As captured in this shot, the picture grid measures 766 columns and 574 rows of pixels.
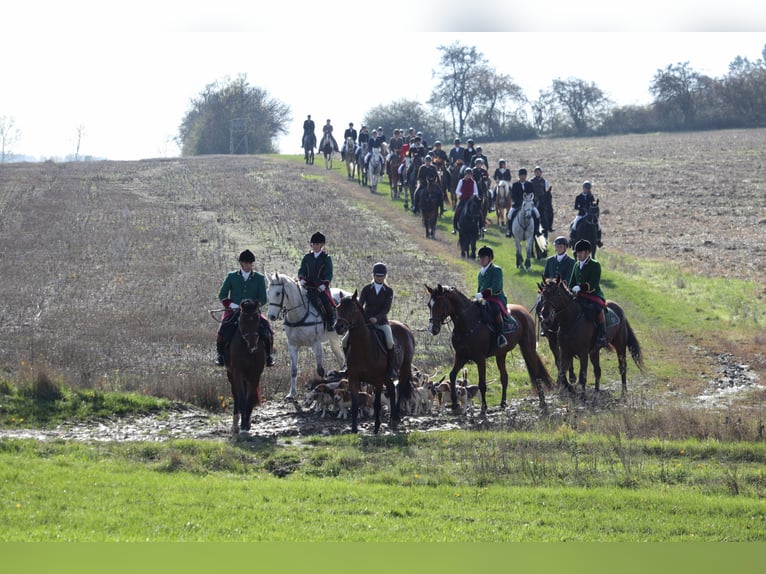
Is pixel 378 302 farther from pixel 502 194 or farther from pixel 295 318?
pixel 502 194

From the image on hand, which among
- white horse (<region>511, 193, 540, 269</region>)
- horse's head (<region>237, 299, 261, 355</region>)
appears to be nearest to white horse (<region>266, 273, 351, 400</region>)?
horse's head (<region>237, 299, 261, 355</region>)

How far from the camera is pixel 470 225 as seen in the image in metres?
28.9

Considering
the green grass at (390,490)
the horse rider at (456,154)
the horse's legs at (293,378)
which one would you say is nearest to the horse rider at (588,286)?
the green grass at (390,490)

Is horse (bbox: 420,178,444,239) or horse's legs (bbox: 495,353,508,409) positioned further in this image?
horse (bbox: 420,178,444,239)

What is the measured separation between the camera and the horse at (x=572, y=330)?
50.8 feet

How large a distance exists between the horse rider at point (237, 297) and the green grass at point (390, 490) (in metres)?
1.72

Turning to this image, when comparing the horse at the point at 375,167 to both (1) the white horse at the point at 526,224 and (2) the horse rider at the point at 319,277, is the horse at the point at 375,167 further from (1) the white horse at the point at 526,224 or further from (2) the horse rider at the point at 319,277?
(2) the horse rider at the point at 319,277

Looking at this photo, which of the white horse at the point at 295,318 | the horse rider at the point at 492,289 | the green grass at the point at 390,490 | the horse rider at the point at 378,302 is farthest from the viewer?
the white horse at the point at 295,318

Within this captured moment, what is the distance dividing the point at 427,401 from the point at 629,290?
12.7 meters

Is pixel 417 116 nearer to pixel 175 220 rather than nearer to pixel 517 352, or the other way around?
pixel 175 220

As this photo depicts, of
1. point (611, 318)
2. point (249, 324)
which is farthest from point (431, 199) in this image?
point (249, 324)

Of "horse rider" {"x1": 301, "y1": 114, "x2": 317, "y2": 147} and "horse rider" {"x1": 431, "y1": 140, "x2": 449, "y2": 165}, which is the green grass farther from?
"horse rider" {"x1": 301, "y1": 114, "x2": 317, "y2": 147}

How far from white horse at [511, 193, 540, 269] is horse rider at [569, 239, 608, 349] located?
36.2 feet

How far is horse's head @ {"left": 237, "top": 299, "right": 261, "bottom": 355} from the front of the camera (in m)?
13.2
